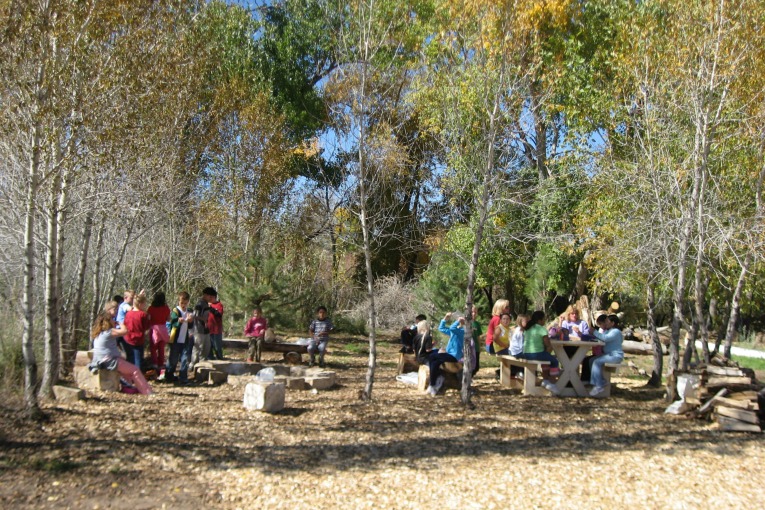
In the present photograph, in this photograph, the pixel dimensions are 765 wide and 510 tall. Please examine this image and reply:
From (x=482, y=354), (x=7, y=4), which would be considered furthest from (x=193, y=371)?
(x=482, y=354)

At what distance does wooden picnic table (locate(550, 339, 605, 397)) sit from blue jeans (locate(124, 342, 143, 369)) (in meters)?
5.93

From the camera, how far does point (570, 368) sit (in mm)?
9930

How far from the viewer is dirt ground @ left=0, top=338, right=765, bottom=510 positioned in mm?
5137

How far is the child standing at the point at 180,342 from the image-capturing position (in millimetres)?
9844

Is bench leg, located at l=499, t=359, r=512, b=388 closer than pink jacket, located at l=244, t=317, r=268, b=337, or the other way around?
bench leg, located at l=499, t=359, r=512, b=388

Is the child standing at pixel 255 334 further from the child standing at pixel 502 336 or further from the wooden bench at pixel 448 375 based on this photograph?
the child standing at pixel 502 336

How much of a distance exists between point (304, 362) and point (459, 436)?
646cm

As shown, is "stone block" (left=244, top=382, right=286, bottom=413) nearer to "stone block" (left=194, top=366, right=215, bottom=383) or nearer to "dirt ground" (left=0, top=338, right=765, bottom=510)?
"dirt ground" (left=0, top=338, right=765, bottom=510)

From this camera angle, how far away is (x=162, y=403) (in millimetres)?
8148

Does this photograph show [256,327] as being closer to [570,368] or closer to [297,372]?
[297,372]

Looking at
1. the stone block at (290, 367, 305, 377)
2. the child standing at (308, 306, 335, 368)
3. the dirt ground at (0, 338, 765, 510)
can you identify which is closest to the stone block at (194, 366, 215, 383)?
the dirt ground at (0, 338, 765, 510)

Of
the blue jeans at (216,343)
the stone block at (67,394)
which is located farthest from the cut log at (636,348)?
the stone block at (67,394)

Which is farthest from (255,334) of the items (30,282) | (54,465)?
(54,465)

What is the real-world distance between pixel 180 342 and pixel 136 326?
914 millimetres
